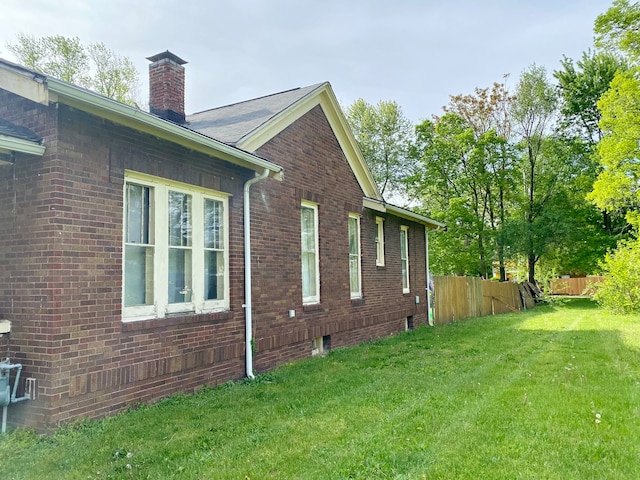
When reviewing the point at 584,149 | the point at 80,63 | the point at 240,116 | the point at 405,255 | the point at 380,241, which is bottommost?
the point at 405,255

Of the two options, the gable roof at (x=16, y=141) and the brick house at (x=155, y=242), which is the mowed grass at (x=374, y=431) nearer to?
the brick house at (x=155, y=242)

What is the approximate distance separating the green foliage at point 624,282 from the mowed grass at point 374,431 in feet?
31.8

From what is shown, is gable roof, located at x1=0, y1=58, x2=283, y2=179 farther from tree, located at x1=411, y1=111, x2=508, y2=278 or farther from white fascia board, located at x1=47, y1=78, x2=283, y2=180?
tree, located at x1=411, y1=111, x2=508, y2=278

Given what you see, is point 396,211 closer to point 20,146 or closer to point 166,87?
point 166,87

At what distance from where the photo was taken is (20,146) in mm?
4406

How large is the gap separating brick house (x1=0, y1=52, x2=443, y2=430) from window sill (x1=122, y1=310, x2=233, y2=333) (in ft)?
0.07

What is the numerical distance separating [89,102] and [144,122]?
0.65 metres

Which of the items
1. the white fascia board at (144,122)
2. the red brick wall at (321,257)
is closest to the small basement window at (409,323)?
the red brick wall at (321,257)

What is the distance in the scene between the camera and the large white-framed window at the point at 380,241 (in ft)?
39.6

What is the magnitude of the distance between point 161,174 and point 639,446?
5.67 m

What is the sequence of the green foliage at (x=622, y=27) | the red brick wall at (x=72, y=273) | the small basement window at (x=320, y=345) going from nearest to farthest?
the red brick wall at (x=72, y=273)
the small basement window at (x=320, y=345)
the green foliage at (x=622, y=27)

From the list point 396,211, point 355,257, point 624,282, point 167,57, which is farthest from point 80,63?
point 624,282

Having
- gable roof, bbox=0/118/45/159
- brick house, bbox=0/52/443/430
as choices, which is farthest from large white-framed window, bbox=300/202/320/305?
gable roof, bbox=0/118/45/159

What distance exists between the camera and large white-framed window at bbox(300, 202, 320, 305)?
351 inches
